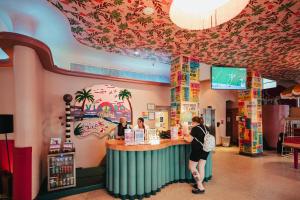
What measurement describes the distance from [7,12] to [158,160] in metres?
4.13

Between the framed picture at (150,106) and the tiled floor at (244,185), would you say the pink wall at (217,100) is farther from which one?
the framed picture at (150,106)

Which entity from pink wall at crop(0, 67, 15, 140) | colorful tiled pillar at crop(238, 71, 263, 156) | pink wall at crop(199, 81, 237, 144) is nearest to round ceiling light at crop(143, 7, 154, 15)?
pink wall at crop(0, 67, 15, 140)

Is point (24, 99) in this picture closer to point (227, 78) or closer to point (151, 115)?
point (151, 115)

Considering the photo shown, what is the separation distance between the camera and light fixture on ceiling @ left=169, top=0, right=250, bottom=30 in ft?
7.25

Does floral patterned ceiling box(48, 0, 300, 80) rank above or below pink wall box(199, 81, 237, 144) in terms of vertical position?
above

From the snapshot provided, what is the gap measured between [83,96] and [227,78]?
449cm

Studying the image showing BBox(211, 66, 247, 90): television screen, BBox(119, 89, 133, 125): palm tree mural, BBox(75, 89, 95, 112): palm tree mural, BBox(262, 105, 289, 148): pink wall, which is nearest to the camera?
BBox(75, 89, 95, 112): palm tree mural

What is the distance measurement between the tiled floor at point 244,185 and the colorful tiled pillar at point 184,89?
67.3 inches

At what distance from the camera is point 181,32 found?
153 inches

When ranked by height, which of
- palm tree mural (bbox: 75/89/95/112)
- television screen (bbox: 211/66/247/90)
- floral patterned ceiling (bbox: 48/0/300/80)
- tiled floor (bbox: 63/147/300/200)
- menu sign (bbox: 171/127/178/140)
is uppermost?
floral patterned ceiling (bbox: 48/0/300/80)

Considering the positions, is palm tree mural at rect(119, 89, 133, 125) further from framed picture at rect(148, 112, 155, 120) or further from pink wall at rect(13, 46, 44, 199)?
pink wall at rect(13, 46, 44, 199)

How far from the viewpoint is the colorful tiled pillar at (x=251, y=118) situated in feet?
22.6

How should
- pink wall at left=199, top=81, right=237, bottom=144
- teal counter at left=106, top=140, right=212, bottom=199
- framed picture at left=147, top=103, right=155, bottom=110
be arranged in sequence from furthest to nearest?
pink wall at left=199, top=81, right=237, bottom=144, framed picture at left=147, top=103, right=155, bottom=110, teal counter at left=106, top=140, right=212, bottom=199

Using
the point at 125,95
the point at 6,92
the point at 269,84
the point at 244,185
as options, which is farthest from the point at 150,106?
the point at 269,84
